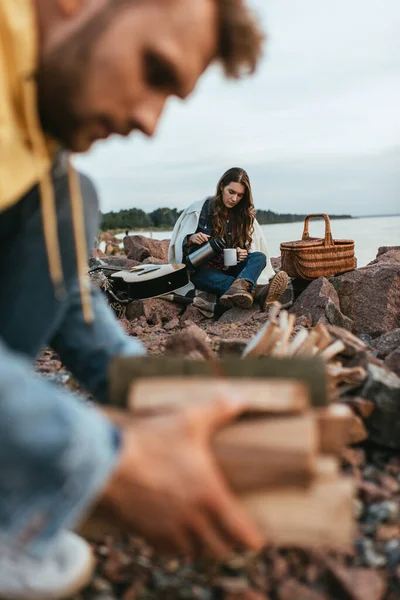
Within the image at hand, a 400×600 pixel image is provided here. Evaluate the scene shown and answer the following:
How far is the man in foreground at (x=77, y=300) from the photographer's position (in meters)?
0.99

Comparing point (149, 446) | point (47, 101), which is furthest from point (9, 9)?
point (149, 446)

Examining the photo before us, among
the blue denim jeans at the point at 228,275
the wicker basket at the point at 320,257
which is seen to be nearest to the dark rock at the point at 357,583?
the blue denim jeans at the point at 228,275

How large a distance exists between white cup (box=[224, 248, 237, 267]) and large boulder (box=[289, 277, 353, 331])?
0.80 meters

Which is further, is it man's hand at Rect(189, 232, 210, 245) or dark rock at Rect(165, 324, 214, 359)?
man's hand at Rect(189, 232, 210, 245)

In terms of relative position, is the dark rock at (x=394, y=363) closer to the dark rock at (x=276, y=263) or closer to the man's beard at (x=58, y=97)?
the man's beard at (x=58, y=97)

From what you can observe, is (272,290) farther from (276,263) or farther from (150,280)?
(276,263)

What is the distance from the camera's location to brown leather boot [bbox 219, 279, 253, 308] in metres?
5.46

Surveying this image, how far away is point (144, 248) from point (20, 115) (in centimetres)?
684

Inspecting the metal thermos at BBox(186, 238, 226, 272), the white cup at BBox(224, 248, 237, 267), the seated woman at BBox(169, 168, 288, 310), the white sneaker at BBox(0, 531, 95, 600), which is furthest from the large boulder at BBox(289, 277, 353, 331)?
the white sneaker at BBox(0, 531, 95, 600)

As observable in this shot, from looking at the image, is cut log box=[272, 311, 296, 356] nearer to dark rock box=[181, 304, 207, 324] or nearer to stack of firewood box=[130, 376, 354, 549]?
stack of firewood box=[130, 376, 354, 549]

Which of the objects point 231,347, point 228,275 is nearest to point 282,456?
point 231,347

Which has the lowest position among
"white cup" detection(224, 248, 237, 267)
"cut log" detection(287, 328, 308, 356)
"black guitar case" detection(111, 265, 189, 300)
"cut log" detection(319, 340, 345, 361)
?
"black guitar case" detection(111, 265, 189, 300)

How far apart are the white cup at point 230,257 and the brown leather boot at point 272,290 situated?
423 millimetres

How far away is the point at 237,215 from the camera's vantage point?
622 cm
